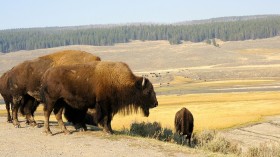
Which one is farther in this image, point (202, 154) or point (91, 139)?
point (91, 139)

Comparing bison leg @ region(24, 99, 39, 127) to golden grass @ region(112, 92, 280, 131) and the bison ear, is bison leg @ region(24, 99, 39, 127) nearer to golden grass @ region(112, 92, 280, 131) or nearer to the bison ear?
the bison ear

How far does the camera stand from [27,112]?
15.2m

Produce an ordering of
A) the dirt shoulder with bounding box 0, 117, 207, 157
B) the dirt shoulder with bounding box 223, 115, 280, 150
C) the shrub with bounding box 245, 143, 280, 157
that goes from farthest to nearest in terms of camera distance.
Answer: the dirt shoulder with bounding box 223, 115, 280, 150 → the shrub with bounding box 245, 143, 280, 157 → the dirt shoulder with bounding box 0, 117, 207, 157

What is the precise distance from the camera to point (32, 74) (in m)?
14.6

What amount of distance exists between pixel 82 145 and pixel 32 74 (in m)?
3.58

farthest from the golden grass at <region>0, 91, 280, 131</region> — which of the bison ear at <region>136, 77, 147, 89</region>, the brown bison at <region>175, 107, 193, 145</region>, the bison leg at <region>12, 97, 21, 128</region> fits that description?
the bison ear at <region>136, 77, 147, 89</region>

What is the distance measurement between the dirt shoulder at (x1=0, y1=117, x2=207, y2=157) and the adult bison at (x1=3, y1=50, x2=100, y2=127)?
1403mm

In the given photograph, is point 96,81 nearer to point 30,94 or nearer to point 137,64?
point 30,94

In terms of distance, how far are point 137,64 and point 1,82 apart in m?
112

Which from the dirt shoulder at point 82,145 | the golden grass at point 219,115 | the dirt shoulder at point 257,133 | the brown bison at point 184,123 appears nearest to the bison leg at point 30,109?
the dirt shoulder at point 82,145

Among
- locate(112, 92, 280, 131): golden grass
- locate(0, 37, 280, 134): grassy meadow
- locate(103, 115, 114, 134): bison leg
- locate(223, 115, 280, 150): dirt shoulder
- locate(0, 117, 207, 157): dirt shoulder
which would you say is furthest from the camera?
locate(0, 37, 280, 134): grassy meadow

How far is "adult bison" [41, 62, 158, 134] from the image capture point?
518 inches

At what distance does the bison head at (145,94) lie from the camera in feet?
45.1

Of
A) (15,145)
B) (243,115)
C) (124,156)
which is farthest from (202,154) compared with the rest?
(243,115)
